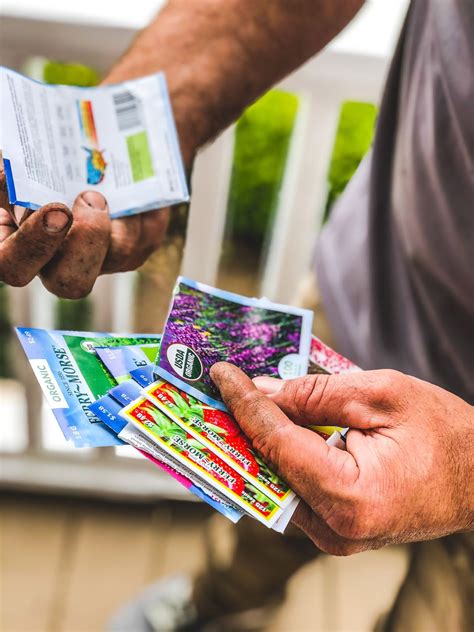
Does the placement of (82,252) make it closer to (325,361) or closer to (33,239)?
(33,239)

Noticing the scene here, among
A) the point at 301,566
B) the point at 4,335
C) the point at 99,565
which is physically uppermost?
the point at 4,335

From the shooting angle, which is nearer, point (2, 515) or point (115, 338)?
point (115, 338)

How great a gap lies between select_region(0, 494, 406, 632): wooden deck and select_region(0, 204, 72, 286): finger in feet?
2.97

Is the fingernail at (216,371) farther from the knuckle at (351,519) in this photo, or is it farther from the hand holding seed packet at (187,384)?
the knuckle at (351,519)

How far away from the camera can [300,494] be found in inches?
23.5

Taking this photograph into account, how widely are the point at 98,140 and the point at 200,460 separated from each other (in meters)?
0.48

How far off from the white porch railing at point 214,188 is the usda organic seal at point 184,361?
0.48 feet

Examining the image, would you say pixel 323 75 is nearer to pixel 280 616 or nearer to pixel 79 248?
pixel 79 248

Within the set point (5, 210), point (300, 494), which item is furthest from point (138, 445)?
point (5, 210)

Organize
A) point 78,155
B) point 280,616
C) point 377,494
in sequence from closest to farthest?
point 377,494 < point 78,155 < point 280,616

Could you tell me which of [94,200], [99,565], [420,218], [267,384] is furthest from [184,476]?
[99,565]

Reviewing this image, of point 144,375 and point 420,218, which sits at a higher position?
point 420,218

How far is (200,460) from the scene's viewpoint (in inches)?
24.0

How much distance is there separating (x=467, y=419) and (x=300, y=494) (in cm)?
20
